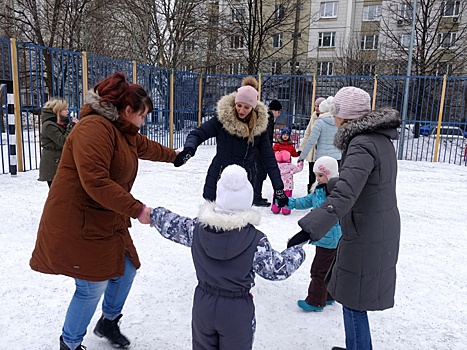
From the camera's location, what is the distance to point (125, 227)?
2293 millimetres

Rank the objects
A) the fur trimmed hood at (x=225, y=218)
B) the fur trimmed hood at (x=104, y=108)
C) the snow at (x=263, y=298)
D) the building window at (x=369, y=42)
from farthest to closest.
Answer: the building window at (x=369, y=42), the snow at (x=263, y=298), the fur trimmed hood at (x=104, y=108), the fur trimmed hood at (x=225, y=218)

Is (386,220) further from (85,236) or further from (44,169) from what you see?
(44,169)

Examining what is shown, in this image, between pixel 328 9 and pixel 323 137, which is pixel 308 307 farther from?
pixel 328 9

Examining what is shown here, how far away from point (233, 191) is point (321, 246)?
1.53m

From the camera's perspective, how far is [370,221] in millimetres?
2059

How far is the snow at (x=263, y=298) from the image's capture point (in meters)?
2.69

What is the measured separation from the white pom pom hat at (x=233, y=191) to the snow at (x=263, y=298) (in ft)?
4.18

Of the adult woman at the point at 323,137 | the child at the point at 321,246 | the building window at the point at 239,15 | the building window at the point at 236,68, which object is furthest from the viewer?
the building window at the point at 236,68

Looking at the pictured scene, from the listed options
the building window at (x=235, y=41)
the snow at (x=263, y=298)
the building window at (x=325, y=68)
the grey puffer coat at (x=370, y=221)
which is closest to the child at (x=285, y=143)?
the snow at (x=263, y=298)

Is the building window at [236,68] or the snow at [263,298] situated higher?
the building window at [236,68]

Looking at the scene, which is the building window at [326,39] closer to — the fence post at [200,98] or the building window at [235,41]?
the building window at [235,41]

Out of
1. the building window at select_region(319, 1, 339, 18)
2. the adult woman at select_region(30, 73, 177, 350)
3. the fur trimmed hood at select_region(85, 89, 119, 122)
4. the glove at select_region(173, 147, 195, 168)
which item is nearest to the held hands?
the adult woman at select_region(30, 73, 177, 350)

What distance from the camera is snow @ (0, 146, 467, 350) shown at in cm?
269

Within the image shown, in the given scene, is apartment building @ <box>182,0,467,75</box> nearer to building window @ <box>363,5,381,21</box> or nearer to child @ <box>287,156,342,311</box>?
building window @ <box>363,5,381,21</box>
